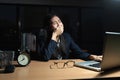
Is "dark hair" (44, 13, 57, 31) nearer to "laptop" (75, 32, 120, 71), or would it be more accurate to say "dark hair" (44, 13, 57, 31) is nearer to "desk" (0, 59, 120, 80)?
"desk" (0, 59, 120, 80)

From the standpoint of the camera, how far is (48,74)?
150cm

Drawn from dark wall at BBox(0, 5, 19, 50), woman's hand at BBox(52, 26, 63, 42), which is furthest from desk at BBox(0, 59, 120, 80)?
dark wall at BBox(0, 5, 19, 50)

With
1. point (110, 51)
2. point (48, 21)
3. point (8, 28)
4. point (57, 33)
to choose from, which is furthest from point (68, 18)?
point (110, 51)

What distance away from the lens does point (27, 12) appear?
5723 mm

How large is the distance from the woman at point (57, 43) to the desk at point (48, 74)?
55 centimetres

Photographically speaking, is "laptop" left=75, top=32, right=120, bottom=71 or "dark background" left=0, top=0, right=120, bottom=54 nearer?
"laptop" left=75, top=32, right=120, bottom=71

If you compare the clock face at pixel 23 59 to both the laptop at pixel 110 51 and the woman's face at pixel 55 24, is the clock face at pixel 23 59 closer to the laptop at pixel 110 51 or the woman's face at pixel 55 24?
the laptop at pixel 110 51

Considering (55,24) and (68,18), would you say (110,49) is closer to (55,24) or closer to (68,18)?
(55,24)

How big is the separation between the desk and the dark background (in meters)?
3.72

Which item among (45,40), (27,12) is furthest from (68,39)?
(27,12)

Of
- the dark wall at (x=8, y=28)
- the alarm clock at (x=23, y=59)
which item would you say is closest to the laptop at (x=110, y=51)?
the alarm clock at (x=23, y=59)

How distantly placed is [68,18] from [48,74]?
15.5ft

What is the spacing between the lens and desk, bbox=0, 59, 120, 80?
141 centimetres

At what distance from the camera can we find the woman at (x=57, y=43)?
2283 mm
